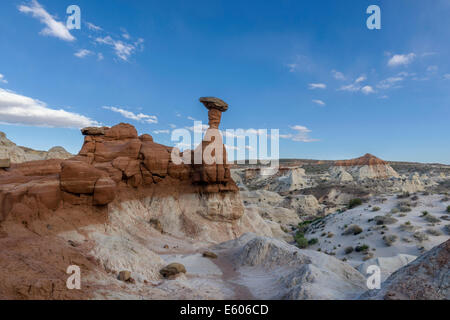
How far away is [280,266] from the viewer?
529 inches

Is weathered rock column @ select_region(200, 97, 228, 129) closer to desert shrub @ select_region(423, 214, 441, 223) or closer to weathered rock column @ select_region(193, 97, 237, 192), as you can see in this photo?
weathered rock column @ select_region(193, 97, 237, 192)

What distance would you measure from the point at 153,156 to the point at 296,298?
702 inches

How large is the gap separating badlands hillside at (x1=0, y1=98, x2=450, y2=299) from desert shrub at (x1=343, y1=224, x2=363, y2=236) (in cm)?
12

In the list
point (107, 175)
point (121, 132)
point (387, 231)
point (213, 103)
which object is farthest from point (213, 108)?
point (387, 231)

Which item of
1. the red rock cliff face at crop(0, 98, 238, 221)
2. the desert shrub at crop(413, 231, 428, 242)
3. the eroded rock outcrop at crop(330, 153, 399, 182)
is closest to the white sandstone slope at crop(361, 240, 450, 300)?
the red rock cliff face at crop(0, 98, 238, 221)

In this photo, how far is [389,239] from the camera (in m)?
21.9

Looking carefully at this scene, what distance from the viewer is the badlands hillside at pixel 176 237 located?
8344 mm

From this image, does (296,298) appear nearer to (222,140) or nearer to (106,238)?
(106,238)

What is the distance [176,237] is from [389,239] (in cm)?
1845

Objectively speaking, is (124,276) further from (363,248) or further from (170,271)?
(363,248)

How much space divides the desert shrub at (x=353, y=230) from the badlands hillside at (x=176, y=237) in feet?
0.39

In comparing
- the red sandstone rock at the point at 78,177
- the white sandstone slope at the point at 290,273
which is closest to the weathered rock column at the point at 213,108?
the white sandstone slope at the point at 290,273
